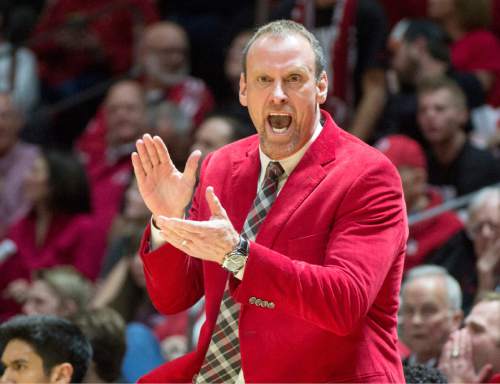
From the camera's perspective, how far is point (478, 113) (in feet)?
23.3

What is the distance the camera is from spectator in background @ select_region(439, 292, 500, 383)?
4473 mm

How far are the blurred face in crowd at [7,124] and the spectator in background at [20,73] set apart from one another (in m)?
0.42

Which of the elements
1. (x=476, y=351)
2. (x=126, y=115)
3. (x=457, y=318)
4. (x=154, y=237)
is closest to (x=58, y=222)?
(x=126, y=115)

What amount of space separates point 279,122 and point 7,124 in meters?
4.79

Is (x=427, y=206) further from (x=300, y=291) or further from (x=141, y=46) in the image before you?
(x=300, y=291)

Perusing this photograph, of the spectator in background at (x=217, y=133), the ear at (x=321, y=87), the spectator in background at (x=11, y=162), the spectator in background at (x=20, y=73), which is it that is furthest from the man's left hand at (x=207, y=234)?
the spectator in background at (x=20, y=73)

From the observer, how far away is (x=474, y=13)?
7594mm

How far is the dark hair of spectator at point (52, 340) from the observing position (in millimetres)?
A: 3982

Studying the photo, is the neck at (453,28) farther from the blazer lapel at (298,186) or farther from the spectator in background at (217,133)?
the blazer lapel at (298,186)

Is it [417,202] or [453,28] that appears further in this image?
[453,28]

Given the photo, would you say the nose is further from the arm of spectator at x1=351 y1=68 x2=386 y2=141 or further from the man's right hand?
the arm of spectator at x1=351 y1=68 x2=386 y2=141

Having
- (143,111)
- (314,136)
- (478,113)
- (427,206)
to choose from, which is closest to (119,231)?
(143,111)

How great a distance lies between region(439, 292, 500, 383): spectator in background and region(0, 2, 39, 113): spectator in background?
4316 millimetres

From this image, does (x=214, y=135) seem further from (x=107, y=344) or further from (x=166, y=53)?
(x=107, y=344)
